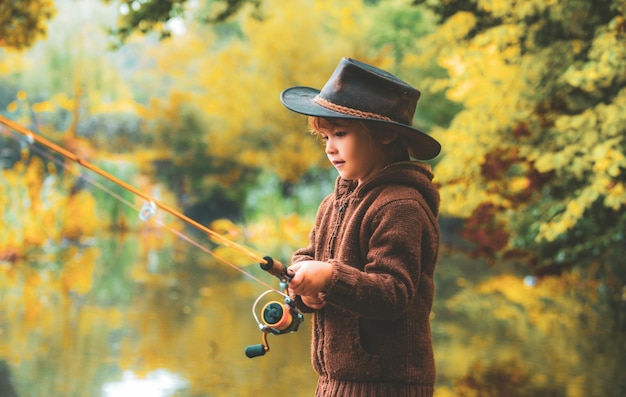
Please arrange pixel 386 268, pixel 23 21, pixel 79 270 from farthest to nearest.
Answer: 1. pixel 79 270
2. pixel 23 21
3. pixel 386 268

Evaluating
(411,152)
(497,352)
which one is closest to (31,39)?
(497,352)

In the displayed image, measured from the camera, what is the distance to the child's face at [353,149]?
8.91 ft

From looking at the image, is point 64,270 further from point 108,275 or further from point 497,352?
point 497,352

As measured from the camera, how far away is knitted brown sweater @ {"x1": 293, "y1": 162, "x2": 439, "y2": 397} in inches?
98.1

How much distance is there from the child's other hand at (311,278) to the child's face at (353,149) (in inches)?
16.4

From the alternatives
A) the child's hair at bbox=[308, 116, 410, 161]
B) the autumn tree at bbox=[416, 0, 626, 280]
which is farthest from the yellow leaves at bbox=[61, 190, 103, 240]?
the child's hair at bbox=[308, 116, 410, 161]

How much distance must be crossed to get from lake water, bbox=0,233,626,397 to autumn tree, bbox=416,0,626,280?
0.94 metres

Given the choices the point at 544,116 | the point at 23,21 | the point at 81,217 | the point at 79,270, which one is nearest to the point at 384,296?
the point at 544,116

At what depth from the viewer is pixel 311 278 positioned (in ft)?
7.82

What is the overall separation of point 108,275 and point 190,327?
458 cm

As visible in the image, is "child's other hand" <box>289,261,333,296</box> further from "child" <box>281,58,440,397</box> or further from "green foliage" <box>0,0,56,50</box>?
"green foliage" <box>0,0,56,50</box>

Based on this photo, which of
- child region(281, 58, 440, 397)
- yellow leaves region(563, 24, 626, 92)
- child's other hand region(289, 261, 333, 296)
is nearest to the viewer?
child's other hand region(289, 261, 333, 296)

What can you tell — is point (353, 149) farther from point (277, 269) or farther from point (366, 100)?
point (277, 269)

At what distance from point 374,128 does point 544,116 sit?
6.29 meters
